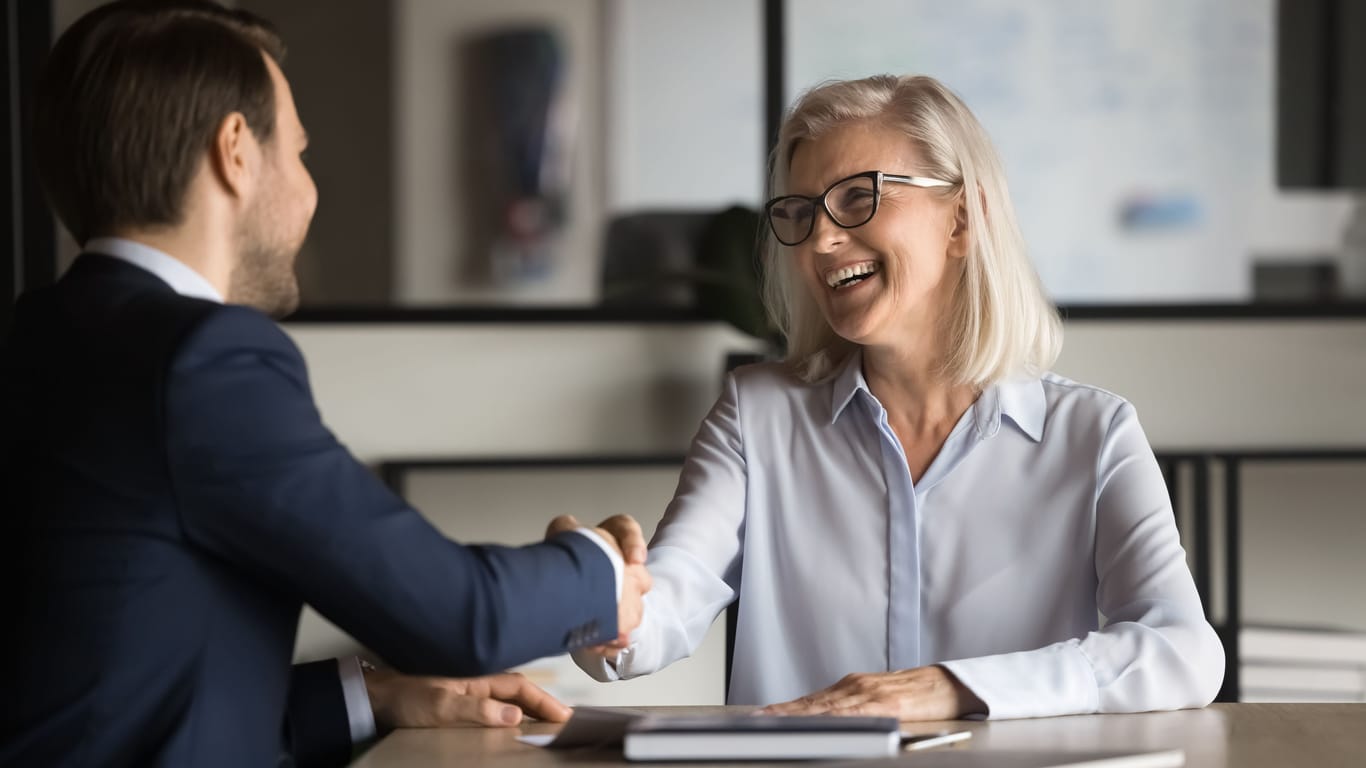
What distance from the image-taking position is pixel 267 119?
50.9 inches

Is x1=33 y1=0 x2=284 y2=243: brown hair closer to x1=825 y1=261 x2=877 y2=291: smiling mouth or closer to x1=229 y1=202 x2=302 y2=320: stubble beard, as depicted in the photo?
x1=229 y1=202 x2=302 y2=320: stubble beard

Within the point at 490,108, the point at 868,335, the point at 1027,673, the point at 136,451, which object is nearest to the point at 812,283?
the point at 868,335

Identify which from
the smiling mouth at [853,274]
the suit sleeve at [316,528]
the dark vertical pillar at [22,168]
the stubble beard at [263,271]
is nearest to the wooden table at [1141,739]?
the suit sleeve at [316,528]

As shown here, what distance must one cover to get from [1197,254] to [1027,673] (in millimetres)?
2359

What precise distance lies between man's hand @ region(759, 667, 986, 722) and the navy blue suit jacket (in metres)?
0.35

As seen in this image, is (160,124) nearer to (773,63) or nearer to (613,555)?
(613,555)

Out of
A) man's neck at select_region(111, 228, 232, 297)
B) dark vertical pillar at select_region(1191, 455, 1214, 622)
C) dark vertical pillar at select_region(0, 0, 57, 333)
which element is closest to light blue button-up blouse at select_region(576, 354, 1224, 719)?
man's neck at select_region(111, 228, 232, 297)

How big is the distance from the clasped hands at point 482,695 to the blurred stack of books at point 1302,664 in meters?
2.20

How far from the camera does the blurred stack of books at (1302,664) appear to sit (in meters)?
3.13

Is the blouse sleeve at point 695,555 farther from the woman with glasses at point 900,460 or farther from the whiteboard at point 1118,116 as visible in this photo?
the whiteboard at point 1118,116

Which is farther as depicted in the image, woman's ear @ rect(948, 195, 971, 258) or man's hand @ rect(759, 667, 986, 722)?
woman's ear @ rect(948, 195, 971, 258)

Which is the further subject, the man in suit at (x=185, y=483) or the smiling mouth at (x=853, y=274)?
the smiling mouth at (x=853, y=274)

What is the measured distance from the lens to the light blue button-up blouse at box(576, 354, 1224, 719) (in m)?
1.79

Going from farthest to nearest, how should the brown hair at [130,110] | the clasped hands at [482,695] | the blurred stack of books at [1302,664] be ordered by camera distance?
1. the blurred stack of books at [1302,664]
2. the clasped hands at [482,695]
3. the brown hair at [130,110]
